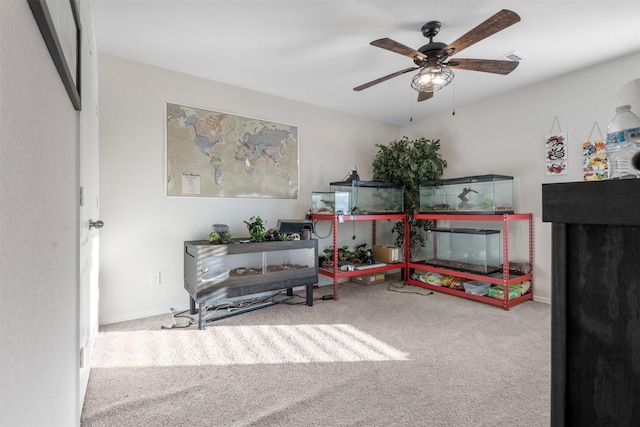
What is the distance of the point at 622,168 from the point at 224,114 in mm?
3392

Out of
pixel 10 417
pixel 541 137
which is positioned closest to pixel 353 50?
pixel 541 137

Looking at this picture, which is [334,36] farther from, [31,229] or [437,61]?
[31,229]

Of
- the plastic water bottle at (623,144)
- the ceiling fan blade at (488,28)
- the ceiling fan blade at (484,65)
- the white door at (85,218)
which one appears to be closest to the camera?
the plastic water bottle at (623,144)

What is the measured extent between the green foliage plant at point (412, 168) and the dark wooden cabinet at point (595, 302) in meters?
3.66

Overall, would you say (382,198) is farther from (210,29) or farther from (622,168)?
(622,168)

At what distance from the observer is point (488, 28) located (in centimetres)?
189

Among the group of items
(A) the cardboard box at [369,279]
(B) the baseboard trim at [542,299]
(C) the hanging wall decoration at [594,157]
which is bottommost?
(B) the baseboard trim at [542,299]

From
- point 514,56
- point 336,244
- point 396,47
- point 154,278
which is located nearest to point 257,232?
point 336,244

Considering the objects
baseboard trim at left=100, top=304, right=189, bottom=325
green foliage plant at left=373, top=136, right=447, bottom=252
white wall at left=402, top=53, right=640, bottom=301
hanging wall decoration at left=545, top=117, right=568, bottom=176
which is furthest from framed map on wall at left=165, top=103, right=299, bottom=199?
hanging wall decoration at left=545, top=117, right=568, bottom=176

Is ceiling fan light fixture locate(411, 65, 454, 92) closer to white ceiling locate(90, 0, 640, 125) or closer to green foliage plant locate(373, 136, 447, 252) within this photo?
white ceiling locate(90, 0, 640, 125)

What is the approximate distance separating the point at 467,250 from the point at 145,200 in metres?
3.55

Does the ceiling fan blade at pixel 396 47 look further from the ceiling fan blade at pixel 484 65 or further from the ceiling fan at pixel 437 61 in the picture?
the ceiling fan blade at pixel 484 65

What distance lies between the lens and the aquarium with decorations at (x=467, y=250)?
3.50 metres

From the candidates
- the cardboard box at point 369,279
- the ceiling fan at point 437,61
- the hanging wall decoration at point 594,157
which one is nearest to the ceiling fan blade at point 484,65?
the ceiling fan at point 437,61
